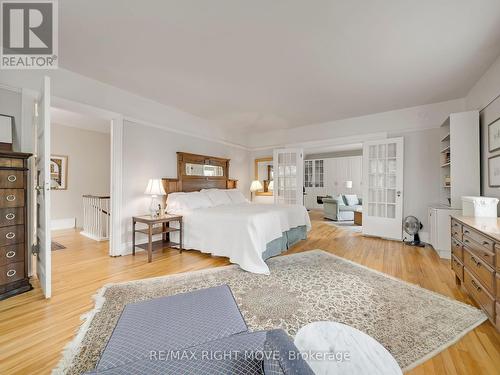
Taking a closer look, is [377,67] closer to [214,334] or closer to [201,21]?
[201,21]

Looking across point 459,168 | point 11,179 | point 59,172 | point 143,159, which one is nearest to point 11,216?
point 11,179

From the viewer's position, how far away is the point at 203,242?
3580mm

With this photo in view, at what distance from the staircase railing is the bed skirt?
3.22 metres

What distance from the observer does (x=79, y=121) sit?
5.41 meters

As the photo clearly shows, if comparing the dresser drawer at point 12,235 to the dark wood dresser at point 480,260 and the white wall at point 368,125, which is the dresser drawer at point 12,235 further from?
the white wall at point 368,125

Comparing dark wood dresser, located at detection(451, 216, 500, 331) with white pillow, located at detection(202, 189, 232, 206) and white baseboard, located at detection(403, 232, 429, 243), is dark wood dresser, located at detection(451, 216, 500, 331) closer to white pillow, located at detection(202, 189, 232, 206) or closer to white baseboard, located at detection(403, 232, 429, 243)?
white baseboard, located at detection(403, 232, 429, 243)

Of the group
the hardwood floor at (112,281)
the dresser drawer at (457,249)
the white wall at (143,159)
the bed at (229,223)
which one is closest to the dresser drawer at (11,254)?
the hardwood floor at (112,281)

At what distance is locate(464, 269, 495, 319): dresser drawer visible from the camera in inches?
68.1

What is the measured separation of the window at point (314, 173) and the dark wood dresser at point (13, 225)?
31.0 feet

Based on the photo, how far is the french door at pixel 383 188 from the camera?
4.64 meters

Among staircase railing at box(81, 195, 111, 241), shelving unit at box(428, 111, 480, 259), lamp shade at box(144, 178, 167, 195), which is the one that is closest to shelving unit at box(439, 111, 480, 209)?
shelving unit at box(428, 111, 480, 259)

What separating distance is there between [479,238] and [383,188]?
3138 millimetres

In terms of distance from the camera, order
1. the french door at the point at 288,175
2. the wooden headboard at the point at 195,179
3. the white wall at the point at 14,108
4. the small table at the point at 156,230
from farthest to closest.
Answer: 1. the french door at the point at 288,175
2. the wooden headboard at the point at 195,179
3. the small table at the point at 156,230
4. the white wall at the point at 14,108

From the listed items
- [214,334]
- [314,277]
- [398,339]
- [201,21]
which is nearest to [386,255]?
[314,277]
